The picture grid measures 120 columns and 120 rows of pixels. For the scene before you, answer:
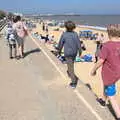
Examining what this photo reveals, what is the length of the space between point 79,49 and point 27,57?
6515mm

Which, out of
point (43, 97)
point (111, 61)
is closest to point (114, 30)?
point (111, 61)

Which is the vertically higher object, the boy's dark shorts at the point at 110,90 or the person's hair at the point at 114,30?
the person's hair at the point at 114,30

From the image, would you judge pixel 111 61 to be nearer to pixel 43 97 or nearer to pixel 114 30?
pixel 114 30

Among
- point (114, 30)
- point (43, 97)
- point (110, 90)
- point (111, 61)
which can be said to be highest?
point (114, 30)

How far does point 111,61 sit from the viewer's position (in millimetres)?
7281

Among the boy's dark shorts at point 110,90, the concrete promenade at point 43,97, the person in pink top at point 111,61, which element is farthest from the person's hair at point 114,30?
the concrete promenade at point 43,97

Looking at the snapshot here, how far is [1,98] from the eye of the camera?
30.5 feet

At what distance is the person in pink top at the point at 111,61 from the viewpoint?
7.10 metres

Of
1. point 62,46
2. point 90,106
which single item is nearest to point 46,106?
point 90,106

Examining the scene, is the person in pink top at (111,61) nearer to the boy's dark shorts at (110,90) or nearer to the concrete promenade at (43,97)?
the boy's dark shorts at (110,90)

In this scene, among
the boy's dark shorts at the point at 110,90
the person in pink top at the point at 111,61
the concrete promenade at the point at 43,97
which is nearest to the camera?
the person in pink top at the point at 111,61

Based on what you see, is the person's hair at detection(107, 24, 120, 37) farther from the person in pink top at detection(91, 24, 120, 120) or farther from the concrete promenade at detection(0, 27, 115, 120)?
the concrete promenade at detection(0, 27, 115, 120)

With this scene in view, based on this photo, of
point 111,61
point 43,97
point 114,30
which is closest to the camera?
point 114,30

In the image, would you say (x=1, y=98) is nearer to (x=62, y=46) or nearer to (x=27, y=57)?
(x=62, y=46)
